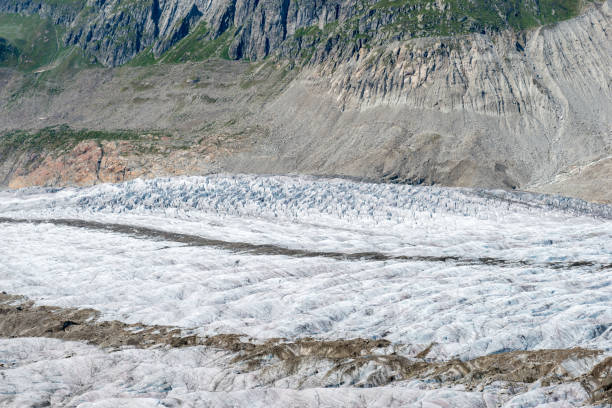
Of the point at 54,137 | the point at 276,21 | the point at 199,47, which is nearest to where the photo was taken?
the point at 54,137

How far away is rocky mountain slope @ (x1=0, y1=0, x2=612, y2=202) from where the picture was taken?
73.4m

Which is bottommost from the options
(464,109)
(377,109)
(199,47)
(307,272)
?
(307,272)

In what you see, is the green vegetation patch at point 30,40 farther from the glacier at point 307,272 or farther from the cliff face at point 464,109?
the glacier at point 307,272

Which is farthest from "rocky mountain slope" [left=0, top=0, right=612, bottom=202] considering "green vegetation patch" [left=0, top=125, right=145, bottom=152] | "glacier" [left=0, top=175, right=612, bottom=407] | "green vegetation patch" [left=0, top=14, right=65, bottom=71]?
"green vegetation patch" [left=0, top=14, right=65, bottom=71]

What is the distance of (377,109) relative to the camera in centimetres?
8412

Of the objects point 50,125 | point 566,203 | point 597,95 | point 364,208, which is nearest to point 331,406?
point 364,208

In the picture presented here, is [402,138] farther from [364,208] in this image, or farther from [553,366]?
[553,366]

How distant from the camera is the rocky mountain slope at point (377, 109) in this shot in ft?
241

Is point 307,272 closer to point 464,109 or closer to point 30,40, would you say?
point 464,109

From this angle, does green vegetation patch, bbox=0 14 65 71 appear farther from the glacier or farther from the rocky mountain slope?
the glacier

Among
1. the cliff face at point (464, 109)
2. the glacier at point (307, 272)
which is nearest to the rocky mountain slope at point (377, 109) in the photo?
the cliff face at point (464, 109)

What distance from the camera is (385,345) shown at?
2183cm

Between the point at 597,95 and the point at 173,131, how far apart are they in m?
71.1

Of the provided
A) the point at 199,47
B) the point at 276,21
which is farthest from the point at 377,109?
the point at 199,47
